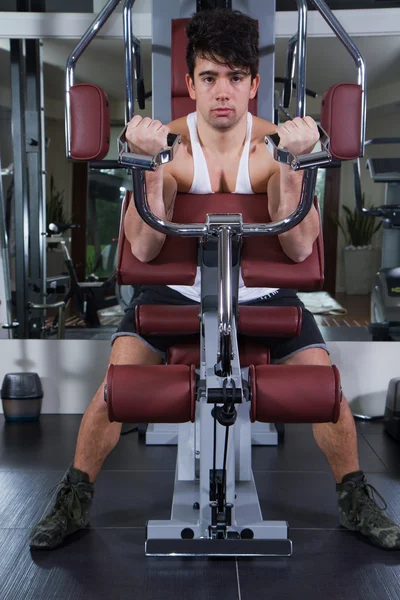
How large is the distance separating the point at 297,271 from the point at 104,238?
1.60 meters

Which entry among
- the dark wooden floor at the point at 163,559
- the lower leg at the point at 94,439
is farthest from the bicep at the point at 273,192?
the dark wooden floor at the point at 163,559

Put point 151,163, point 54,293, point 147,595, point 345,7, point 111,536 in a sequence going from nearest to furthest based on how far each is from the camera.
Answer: point 151,163 < point 147,595 < point 111,536 < point 345,7 < point 54,293

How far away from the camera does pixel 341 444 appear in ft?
6.64

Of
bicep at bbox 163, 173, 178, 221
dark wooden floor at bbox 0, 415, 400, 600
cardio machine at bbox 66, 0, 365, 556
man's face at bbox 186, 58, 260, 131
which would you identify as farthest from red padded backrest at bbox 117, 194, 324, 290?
dark wooden floor at bbox 0, 415, 400, 600

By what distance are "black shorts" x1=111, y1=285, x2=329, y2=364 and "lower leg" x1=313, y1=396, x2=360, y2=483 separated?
208 mm

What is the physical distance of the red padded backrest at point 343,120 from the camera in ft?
5.06

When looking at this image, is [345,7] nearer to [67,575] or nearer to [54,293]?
[54,293]

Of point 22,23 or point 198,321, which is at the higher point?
point 22,23

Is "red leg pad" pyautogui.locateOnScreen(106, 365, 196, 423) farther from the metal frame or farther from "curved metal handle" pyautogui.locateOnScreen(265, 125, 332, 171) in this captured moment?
the metal frame

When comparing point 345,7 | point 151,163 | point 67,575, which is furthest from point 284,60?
point 67,575

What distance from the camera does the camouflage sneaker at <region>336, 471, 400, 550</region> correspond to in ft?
6.27

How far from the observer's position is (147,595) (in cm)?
167

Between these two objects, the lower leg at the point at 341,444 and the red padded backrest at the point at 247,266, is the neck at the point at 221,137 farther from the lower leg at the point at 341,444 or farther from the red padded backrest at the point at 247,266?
the lower leg at the point at 341,444

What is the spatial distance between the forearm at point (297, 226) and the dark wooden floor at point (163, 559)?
82 cm
